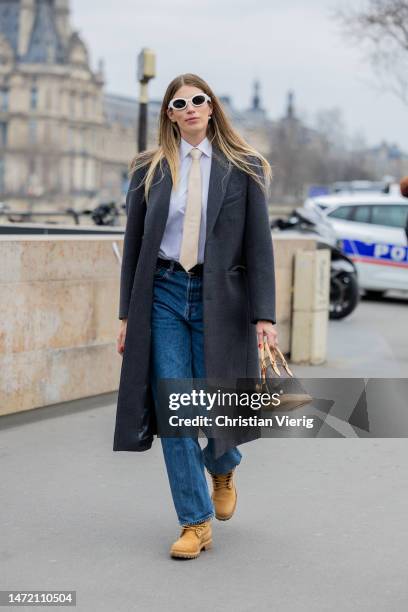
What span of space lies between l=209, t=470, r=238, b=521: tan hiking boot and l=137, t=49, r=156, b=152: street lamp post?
12839 mm

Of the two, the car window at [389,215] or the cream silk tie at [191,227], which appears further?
the car window at [389,215]

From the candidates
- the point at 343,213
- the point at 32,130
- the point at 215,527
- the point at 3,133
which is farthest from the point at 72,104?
the point at 215,527

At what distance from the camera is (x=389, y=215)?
19172 millimetres

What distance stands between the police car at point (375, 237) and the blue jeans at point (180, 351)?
13.5 metres

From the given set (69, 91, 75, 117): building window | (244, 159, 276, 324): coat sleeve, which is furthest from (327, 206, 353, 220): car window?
(69, 91, 75, 117): building window

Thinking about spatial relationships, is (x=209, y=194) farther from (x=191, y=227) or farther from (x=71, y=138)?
(x=71, y=138)

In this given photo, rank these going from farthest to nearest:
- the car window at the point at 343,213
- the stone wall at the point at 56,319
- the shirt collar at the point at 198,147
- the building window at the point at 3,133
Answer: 1. the building window at the point at 3,133
2. the car window at the point at 343,213
3. the stone wall at the point at 56,319
4. the shirt collar at the point at 198,147

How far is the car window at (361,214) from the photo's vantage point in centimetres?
1930

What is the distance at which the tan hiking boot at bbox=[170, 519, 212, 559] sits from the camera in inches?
186

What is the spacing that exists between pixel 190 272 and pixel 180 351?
0.95ft

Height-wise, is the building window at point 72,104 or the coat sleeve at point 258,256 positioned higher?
the building window at point 72,104

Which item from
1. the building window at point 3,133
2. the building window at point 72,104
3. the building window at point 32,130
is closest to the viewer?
the building window at point 32,130

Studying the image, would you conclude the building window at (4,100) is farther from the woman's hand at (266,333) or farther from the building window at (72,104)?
the woman's hand at (266,333)

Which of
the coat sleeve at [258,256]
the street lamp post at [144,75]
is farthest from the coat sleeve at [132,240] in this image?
the street lamp post at [144,75]
